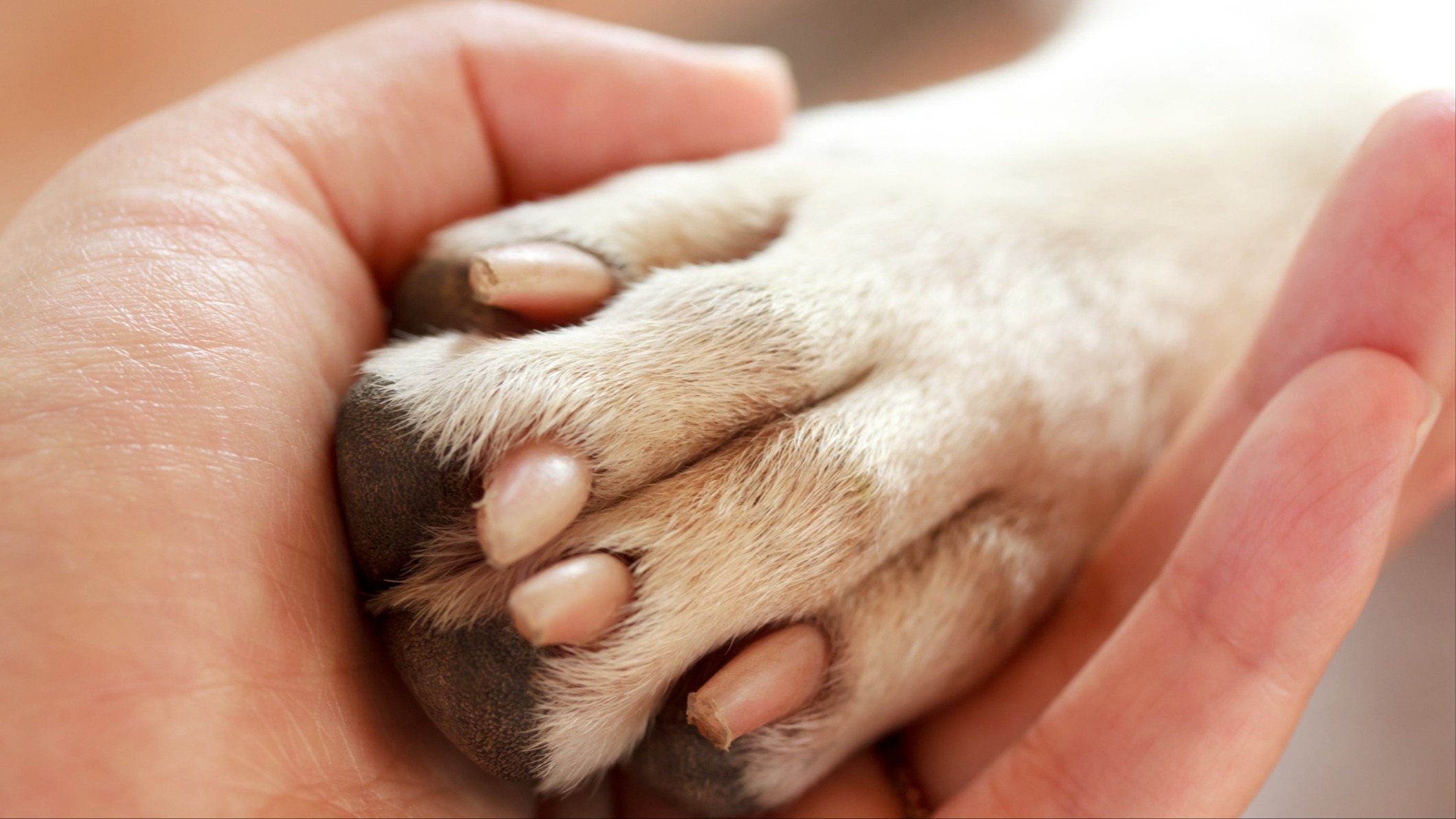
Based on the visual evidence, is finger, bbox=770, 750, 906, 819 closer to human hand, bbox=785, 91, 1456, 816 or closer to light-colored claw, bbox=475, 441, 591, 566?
human hand, bbox=785, 91, 1456, 816

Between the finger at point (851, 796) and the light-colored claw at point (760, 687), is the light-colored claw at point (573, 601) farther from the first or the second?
the finger at point (851, 796)

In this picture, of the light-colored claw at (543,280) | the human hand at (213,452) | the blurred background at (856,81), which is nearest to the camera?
the human hand at (213,452)

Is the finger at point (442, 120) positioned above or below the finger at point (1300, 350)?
above

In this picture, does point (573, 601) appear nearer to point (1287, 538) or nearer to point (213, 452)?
point (213, 452)

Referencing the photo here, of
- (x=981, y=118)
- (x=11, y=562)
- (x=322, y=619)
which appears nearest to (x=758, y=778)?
(x=322, y=619)

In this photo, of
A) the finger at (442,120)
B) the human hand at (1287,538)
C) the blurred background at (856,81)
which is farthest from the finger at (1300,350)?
the finger at (442,120)

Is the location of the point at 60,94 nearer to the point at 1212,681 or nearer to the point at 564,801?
the point at 564,801

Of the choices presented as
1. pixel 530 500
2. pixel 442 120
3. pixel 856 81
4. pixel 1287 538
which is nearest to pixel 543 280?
pixel 530 500
